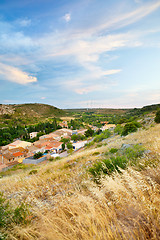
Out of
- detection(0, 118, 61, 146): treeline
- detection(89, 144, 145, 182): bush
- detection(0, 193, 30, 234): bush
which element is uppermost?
detection(89, 144, 145, 182): bush

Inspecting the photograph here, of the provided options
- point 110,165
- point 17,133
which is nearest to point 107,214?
point 110,165

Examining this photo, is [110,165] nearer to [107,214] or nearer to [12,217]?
[107,214]

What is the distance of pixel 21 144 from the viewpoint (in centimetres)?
4650

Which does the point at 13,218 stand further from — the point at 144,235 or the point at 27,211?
the point at 144,235

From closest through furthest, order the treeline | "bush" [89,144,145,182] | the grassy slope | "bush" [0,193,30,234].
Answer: the grassy slope → "bush" [0,193,30,234] → "bush" [89,144,145,182] → the treeline

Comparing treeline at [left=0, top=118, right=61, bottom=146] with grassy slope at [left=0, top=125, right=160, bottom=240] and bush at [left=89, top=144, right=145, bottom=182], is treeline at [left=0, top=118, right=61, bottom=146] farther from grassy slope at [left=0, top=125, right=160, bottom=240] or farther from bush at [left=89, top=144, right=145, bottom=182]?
grassy slope at [left=0, top=125, right=160, bottom=240]

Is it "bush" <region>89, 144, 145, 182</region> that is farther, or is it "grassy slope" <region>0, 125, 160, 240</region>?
"bush" <region>89, 144, 145, 182</region>

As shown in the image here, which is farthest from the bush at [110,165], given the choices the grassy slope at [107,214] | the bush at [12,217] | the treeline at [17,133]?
the treeline at [17,133]

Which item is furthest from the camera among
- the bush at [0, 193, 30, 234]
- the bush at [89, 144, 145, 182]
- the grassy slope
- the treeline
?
the treeline

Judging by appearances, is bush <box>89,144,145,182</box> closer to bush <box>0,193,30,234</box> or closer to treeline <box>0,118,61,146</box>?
bush <box>0,193,30,234</box>

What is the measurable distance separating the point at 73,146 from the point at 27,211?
38.8 meters

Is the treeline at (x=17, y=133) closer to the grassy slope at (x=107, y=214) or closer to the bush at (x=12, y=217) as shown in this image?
the bush at (x=12, y=217)

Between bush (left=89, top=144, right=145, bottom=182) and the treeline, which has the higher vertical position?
bush (left=89, top=144, right=145, bottom=182)

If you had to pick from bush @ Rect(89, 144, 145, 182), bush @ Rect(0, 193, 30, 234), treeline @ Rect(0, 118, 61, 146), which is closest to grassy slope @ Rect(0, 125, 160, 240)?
bush @ Rect(0, 193, 30, 234)
